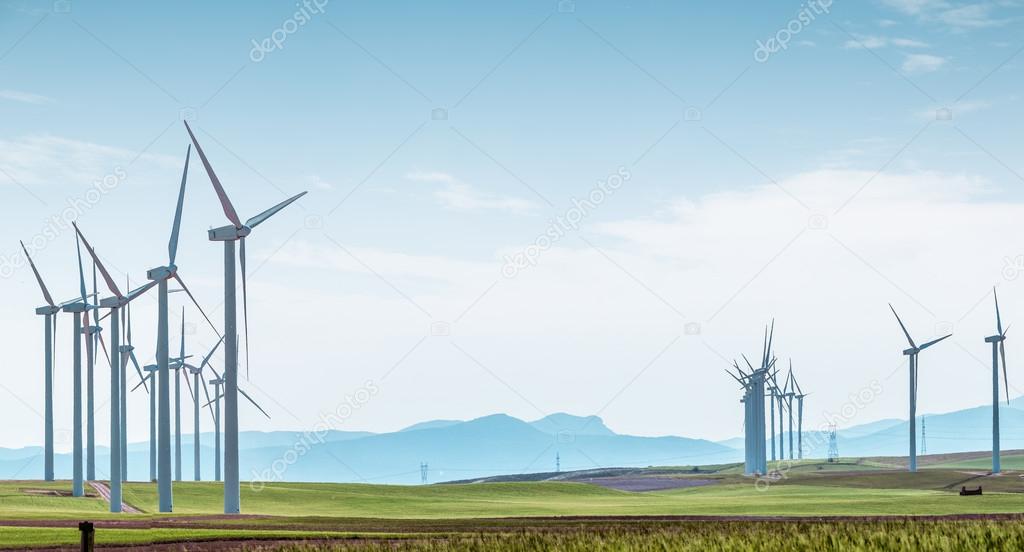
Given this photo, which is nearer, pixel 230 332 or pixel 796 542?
pixel 796 542

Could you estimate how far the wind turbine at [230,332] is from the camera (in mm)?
89312

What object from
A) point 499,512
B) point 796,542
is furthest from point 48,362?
point 796,542

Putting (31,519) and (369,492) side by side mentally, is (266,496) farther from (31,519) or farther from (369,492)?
(31,519)

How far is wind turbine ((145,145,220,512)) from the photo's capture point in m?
96.6

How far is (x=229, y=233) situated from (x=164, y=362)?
11.5 meters

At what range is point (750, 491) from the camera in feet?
484

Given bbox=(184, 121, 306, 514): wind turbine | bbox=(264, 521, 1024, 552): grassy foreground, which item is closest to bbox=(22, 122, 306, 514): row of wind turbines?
bbox=(184, 121, 306, 514): wind turbine

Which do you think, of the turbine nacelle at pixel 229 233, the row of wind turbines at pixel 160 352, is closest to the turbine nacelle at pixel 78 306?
the row of wind turbines at pixel 160 352

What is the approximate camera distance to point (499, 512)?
9900 cm

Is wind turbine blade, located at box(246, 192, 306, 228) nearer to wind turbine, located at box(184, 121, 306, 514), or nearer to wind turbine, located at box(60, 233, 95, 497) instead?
wind turbine, located at box(184, 121, 306, 514)

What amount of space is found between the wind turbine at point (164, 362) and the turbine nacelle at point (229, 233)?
4.60 metres

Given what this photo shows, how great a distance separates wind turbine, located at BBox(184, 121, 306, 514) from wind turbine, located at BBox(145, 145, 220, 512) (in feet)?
8.74

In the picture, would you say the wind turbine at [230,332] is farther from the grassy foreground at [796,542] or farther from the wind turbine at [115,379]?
the grassy foreground at [796,542]

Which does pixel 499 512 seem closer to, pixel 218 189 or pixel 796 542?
pixel 218 189
